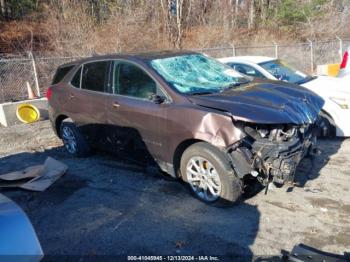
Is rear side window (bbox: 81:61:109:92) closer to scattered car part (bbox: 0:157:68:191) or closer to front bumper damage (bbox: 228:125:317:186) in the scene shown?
scattered car part (bbox: 0:157:68:191)

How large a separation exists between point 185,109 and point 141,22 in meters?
17.2

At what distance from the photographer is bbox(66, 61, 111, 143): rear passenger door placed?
232 inches

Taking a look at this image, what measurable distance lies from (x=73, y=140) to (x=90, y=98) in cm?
113

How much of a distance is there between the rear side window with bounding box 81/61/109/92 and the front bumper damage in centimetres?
253

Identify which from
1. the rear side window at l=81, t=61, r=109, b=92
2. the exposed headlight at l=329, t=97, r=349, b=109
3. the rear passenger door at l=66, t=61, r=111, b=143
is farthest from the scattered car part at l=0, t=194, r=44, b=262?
the exposed headlight at l=329, t=97, r=349, b=109

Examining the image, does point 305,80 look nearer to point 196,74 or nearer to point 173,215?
point 196,74

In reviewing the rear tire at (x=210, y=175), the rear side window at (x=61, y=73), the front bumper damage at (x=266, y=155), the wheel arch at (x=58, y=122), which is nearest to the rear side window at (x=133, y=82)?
the rear tire at (x=210, y=175)

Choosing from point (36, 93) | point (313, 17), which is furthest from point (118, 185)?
point (313, 17)

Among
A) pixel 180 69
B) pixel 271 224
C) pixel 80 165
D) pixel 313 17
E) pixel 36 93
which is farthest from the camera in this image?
pixel 313 17

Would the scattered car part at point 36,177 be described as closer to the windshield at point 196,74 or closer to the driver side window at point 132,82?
the driver side window at point 132,82

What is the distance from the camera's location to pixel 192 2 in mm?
23125

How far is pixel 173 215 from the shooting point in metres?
4.57

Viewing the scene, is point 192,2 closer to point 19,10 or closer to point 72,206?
point 19,10

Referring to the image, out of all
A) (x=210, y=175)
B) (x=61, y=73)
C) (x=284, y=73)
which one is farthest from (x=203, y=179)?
(x=284, y=73)
